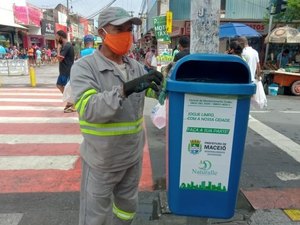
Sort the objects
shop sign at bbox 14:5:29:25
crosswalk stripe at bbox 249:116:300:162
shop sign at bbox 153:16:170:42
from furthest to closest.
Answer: shop sign at bbox 14:5:29:25
shop sign at bbox 153:16:170:42
crosswalk stripe at bbox 249:116:300:162

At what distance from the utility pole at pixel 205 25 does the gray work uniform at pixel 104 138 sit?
1412mm

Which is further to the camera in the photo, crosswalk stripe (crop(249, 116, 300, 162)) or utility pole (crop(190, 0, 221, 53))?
crosswalk stripe (crop(249, 116, 300, 162))

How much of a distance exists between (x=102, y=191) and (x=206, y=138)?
0.79 metres

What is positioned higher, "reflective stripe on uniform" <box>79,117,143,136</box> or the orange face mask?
the orange face mask

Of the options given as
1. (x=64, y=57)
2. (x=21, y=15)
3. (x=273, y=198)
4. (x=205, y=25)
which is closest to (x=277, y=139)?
(x=273, y=198)

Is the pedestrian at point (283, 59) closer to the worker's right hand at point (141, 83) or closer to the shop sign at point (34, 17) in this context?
the worker's right hand at point (141, 83)

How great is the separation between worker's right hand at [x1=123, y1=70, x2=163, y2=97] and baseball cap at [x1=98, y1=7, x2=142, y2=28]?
16.7 inches

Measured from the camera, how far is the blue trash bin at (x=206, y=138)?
224cm

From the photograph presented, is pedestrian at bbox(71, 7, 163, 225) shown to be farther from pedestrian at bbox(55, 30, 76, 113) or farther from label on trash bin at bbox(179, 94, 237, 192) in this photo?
pedestrian at bbox(55, 30, 76, 113)

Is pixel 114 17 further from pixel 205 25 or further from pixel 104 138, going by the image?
pixel 205 25

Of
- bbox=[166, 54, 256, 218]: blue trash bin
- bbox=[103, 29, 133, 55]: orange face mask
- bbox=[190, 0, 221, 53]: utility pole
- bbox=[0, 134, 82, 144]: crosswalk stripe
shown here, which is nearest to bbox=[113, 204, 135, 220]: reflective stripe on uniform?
bbox=[166, 54, 256, 218]: blue trash bin

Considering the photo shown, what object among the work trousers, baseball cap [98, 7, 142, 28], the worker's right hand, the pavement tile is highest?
baseball cap [98, 7, 142, 28]

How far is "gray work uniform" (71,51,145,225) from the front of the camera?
2.22m

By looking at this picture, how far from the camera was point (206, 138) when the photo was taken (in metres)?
2.31
